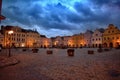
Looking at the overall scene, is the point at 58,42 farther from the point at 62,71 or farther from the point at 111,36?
the point at 62,71

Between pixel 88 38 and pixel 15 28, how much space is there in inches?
1738

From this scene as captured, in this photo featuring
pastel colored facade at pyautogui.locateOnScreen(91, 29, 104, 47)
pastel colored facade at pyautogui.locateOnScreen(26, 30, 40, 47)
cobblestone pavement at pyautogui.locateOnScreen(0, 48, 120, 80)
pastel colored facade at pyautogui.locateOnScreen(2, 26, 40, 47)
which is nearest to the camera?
cobblestone pavement at pyautogui.locateOnScreen(0, 48, 120, 80)

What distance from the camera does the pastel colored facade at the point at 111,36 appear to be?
261 ft

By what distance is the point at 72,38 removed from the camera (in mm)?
112000

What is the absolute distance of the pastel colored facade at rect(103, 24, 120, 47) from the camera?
261 ft

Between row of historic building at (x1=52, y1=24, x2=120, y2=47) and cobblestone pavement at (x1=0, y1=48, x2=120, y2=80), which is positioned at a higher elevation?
row of historic building at (x1=52, y1=24, x2=120, y2=47)

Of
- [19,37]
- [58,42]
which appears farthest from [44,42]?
[19,37]

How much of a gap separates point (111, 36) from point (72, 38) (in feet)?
114

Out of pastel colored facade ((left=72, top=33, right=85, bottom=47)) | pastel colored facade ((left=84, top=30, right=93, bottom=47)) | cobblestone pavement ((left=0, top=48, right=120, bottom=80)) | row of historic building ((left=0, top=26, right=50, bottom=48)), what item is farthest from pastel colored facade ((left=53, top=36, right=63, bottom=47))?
cobblestone pavement ((left=0, top=48, right=120, bottom=80))

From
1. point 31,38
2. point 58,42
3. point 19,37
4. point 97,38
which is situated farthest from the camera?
point 58,42

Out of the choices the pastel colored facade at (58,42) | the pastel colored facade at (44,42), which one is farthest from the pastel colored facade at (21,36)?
the pastel colored facade at (58,42)

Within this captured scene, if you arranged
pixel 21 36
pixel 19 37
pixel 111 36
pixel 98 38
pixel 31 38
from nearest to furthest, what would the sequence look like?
pixel 111 36 → pixel 98 38 → pixel 19 37 → pixel 21 36 → pixel 31 38

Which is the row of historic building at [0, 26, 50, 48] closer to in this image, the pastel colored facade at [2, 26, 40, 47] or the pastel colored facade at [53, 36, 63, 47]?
the pastel colored facade at [2, 26, 40, 47]

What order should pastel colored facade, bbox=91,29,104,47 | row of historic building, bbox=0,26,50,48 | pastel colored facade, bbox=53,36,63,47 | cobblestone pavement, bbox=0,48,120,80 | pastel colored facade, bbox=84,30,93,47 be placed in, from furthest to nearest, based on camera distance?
pastel colored facade, bbox=53,36,63,47 → pastel colored facade, bbox=84,30,93,47 → pastel colored facade, bbox=91,29,104,47 → row of historic building, bbox=0,26,50,48 → cobblestone pavement, bbox=0,48,120,80
